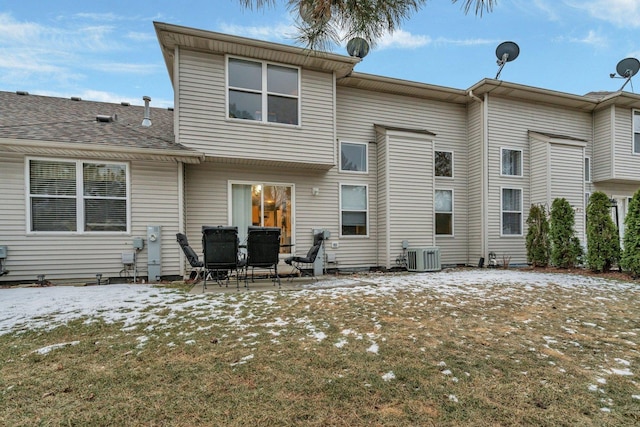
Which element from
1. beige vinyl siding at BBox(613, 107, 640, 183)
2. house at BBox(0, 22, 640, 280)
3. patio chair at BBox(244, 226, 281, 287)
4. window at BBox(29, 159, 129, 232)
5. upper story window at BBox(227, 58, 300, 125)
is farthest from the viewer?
beige vinyl siding at BBox(613, 107, 640, 183)

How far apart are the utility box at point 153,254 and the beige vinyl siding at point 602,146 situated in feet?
44.1

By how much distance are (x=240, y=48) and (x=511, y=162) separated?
8696mm

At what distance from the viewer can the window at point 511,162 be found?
10108 millimetres

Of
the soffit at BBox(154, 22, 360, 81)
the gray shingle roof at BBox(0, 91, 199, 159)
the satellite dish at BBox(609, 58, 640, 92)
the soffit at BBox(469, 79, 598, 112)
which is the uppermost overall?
the satellite dish at BBox(609, 58, 640, 92)

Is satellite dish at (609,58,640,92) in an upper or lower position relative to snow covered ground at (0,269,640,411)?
upper

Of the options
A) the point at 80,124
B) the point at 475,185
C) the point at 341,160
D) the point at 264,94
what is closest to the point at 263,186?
the point at 264,94

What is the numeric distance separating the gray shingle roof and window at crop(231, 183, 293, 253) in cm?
177

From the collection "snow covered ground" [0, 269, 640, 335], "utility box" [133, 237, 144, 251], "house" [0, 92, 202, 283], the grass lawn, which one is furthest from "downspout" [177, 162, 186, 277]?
the grass lawn

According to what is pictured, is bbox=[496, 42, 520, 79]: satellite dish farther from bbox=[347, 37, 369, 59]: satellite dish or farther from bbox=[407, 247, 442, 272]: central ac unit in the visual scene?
bbox=[347, 37, 369, 59]: satellite dish

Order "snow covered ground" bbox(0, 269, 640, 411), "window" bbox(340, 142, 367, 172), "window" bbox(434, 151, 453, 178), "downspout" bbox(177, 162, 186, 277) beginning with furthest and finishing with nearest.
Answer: "window" bbox(434, 151, 453, 178)
"window" bbox(340, 142, 367, 172)
"downspout" bbox(177, 162, 186, 277)
"snow covered ground" bbox(0, 269, 640, 411)

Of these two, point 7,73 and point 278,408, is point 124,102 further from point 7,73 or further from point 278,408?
point 278,408

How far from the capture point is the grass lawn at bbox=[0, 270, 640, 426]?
187 cm

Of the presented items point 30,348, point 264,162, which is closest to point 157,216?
point 264,162

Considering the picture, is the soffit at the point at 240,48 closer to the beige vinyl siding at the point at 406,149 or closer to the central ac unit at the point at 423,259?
the beige vinyl siding at the point at 406,149
